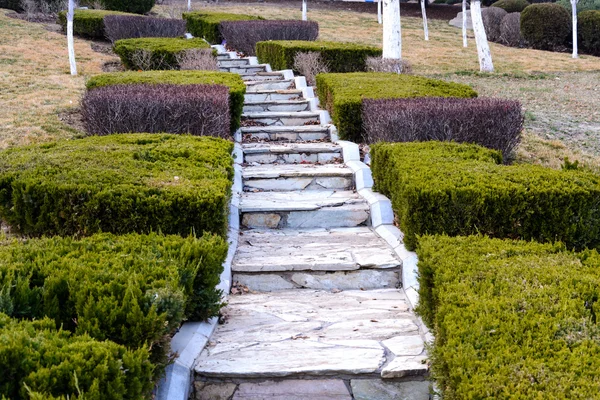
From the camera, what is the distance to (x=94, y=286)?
3.23 meters

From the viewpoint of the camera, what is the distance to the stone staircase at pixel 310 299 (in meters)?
3.71

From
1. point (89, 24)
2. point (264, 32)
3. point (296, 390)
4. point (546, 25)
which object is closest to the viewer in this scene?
point (296, 390)

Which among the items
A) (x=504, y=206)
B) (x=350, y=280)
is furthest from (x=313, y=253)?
(x=504, y=206)

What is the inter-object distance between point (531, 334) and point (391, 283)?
2.19m

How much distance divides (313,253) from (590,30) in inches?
912

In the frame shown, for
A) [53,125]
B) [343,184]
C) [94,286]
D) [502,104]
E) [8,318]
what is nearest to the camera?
[8,318]

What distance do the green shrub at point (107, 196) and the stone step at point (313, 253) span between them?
0.51 m

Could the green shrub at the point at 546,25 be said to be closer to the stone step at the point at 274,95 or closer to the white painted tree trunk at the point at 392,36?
the white painted tree trunk at the point at 392,36

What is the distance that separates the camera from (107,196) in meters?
4.80

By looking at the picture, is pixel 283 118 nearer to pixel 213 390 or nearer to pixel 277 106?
pixel 277 106

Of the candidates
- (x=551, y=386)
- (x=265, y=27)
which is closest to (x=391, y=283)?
(x=551, y=386)

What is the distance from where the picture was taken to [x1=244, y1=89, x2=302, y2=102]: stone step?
10680 millimetres

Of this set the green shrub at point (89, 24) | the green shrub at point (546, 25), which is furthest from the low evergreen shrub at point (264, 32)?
the green shrub at point (546, 25)

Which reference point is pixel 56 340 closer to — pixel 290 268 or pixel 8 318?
pixel 8 318
